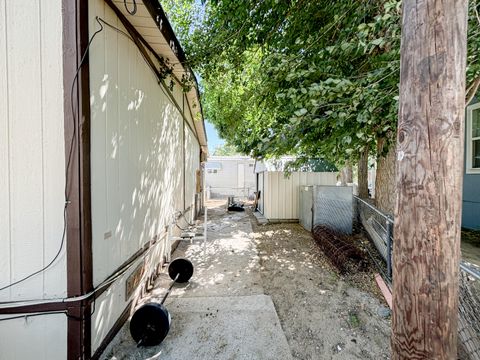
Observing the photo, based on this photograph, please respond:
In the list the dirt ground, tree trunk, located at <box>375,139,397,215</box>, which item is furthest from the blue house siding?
the dirt ground

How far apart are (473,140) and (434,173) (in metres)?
6.58

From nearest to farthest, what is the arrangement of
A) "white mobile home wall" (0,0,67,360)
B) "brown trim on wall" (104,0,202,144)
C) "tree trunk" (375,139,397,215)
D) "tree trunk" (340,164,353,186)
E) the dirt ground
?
"white mobile home wall" (0,0,67,360) < the dirt ground < "brown trim on wall" (104,0,202,144) < "tree trunk" (375,139,397,215) < "tree trunk" (340,164,353,186)

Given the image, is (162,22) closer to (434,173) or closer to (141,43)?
(141,43)

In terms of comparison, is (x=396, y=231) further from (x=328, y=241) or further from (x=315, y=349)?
(x=328, y=241)

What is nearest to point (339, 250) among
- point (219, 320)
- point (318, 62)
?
point (219, 320)

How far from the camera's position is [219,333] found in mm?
2414

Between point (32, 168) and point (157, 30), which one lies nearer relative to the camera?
point (32, 168)

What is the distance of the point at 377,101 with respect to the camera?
2826 mm

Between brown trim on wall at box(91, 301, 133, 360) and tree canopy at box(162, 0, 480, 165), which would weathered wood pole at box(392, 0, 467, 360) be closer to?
tree canopy at box(162, 0, 480, 165)

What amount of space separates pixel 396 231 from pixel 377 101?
7.56ft

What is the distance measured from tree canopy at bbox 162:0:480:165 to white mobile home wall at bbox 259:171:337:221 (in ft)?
9.32

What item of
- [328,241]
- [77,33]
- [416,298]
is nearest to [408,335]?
[416,298]

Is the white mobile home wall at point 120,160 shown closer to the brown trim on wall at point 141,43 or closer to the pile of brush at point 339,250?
the brown trim on wall at point 141,43

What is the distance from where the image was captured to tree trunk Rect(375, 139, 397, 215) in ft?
13.8
